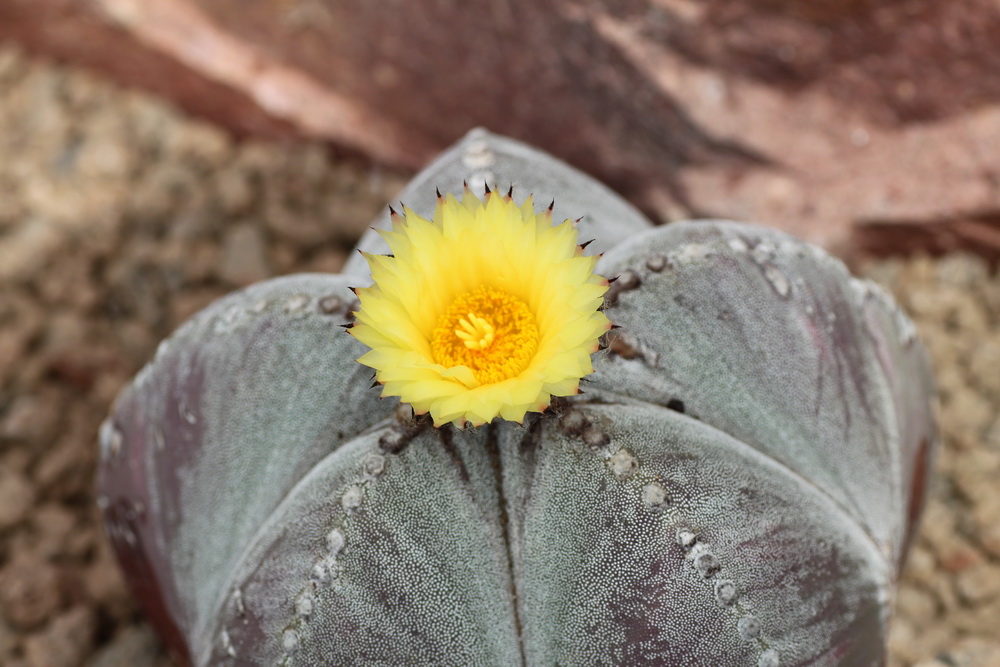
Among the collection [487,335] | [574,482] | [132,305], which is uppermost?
[132,305]

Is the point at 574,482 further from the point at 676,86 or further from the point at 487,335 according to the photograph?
the point at 676,86

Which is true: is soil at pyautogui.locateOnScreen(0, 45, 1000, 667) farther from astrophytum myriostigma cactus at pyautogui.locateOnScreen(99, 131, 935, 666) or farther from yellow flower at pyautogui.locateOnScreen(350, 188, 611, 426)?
yellow flower at pyautogui.locateOnScreen(350, 188, 611, 426)

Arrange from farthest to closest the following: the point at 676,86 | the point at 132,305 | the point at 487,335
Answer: the point at 132,305
the point at 676,86
the point at 487,335

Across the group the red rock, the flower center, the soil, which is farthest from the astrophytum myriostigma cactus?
the red rock

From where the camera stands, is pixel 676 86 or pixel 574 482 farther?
pixel 676 86

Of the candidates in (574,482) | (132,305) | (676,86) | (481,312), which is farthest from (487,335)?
(132,305)
